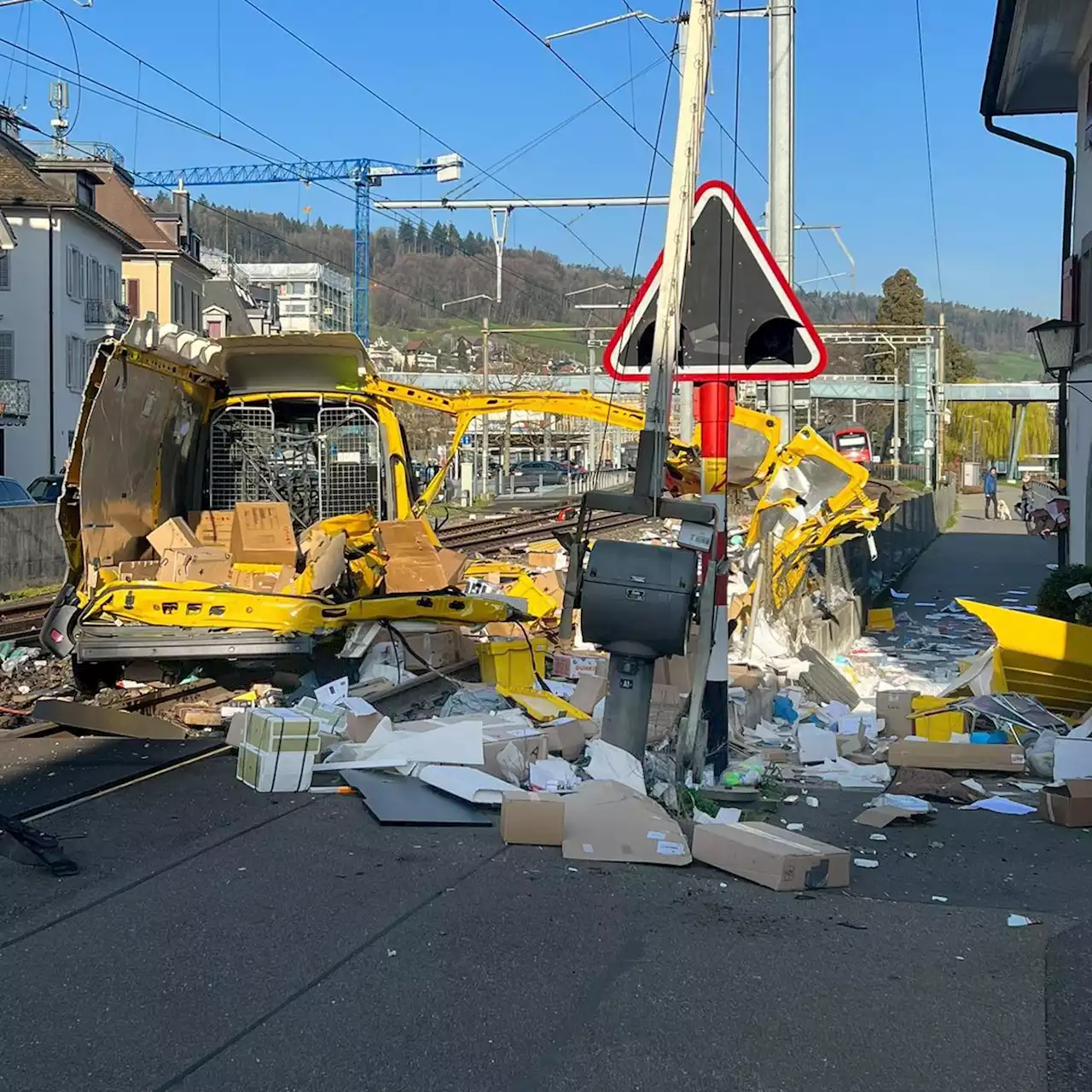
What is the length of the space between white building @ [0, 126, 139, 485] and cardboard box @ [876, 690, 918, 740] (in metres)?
40.6

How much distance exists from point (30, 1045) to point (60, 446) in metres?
46.9

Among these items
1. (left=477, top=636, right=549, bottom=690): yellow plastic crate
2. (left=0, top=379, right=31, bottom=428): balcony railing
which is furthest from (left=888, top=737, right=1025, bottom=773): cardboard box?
(left=0, top=379, right=31, bottom=428): balcony railing

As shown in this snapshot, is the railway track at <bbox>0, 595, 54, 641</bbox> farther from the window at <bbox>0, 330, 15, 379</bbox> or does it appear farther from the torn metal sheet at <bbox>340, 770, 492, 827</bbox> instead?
the window at <bbox>0, 330, 15, 379</bbox>

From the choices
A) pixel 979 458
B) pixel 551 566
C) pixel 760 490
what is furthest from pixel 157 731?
pixel 979 458

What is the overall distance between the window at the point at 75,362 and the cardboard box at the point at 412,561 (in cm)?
4041

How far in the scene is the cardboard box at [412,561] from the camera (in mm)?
10391

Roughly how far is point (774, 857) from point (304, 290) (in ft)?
496

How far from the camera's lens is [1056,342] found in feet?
45.8

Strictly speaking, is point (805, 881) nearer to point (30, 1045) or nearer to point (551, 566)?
point (30, 1045)

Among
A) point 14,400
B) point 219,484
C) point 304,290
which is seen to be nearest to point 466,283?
point 304,290

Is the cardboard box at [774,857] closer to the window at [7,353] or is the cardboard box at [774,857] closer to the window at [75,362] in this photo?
the window at [7,353]

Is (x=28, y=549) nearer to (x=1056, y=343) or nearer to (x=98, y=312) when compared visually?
(x=1056, y=343)

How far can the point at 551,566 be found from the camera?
1802 cm

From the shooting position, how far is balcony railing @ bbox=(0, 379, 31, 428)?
4294 cm
